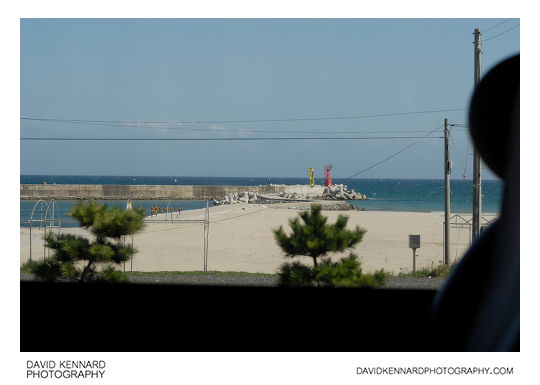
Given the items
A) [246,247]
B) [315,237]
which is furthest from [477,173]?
[246,247]

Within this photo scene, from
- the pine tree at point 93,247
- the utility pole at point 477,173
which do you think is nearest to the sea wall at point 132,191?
the utility pole at point 477,173

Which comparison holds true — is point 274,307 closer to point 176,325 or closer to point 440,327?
point 176,325

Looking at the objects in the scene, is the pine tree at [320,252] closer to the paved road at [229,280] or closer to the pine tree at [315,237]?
the pine tree at [315,237]

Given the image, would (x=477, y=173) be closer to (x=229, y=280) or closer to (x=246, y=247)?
(x=229, y=280)

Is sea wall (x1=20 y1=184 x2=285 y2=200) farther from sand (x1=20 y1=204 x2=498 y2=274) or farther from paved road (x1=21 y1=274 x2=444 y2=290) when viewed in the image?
paved road (x1=21 y1=274 x2=444 y2=290)

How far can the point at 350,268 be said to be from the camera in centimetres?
609

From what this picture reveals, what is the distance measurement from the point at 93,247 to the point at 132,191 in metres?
53.4

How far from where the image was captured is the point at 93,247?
22.2 ft

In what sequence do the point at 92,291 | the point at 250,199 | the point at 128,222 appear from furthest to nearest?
1. the point at 250,199
2. the point at 128,222
3. the point at 92,291

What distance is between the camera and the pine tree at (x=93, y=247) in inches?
267

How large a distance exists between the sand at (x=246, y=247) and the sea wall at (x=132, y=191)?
3299 centimetres

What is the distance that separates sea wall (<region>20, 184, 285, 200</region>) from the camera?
54.6 metres
